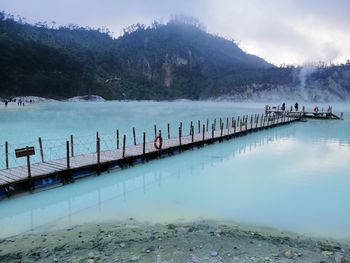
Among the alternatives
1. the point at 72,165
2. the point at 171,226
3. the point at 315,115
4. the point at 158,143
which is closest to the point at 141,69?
the point at 315,115

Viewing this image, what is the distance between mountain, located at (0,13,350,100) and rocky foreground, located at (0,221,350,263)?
84.9 meters

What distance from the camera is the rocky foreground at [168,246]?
254 inches

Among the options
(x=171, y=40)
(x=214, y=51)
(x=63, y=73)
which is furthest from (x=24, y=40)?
(x=214, y=51)

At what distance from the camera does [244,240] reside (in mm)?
7391

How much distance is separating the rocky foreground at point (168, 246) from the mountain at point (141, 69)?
278 feet

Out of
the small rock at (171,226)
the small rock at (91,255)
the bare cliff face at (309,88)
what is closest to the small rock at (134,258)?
the small rock at (91,255)

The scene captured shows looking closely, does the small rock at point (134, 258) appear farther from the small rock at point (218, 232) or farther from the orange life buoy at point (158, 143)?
the orange life buoy at point (158, 143)

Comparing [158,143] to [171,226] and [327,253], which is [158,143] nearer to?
[171,226]

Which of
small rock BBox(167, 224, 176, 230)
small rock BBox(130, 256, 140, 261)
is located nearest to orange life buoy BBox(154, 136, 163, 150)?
small rock BBox(167, 224, 176, 230)

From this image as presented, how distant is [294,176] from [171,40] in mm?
161988

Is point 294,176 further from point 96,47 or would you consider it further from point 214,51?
point 214,51

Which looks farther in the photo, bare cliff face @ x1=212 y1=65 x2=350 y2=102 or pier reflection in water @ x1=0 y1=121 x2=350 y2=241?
bare cliff face @ x1=212 y1=65 x2=350 y2=102

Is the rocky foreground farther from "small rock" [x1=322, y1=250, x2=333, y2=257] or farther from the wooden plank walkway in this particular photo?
the wooden plank walkway

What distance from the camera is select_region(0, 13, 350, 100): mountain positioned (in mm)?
97125
